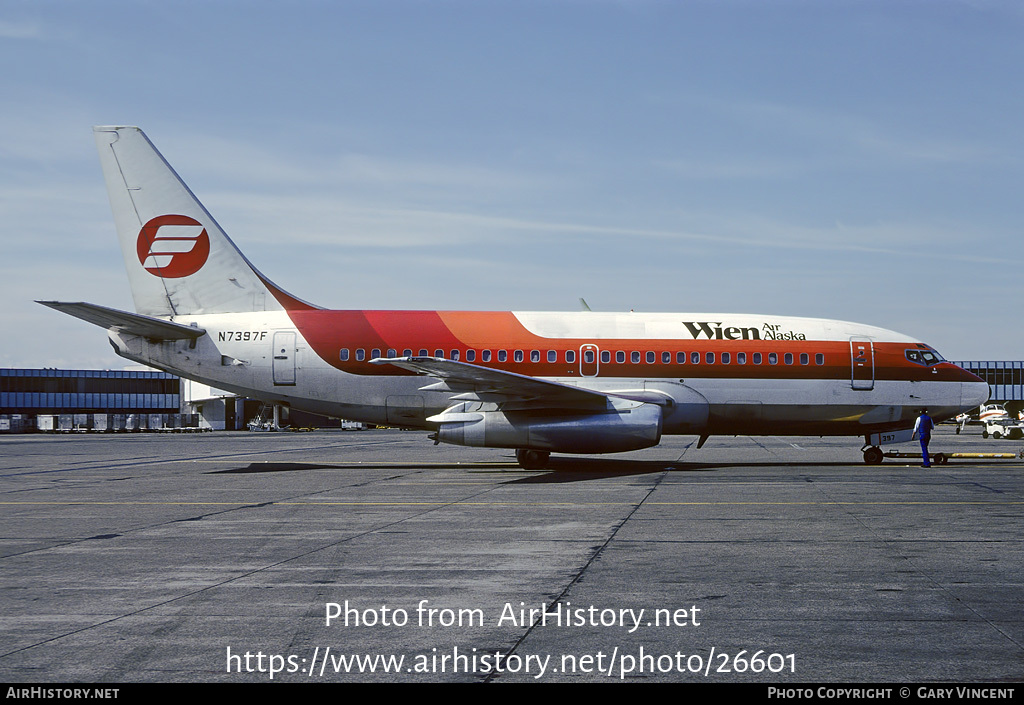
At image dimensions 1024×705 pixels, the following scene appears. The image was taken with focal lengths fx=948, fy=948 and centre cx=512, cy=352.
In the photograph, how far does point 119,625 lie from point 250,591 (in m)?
1.63

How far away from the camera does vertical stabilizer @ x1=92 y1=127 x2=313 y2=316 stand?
27859 mm

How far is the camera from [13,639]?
23.7 ft

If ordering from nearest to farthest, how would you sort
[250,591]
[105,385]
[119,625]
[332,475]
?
[119,625], [250,591], [332,475], [105,385]

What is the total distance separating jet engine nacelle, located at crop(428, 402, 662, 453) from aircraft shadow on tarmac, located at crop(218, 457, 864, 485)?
81 centimetres

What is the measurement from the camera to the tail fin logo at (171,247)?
2798cm

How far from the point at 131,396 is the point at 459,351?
11516 cm

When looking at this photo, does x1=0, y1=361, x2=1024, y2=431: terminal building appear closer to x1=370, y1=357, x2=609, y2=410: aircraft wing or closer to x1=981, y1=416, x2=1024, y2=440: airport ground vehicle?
x1=981, y1=416, x2=1024, y2=440: airport ground vehicle

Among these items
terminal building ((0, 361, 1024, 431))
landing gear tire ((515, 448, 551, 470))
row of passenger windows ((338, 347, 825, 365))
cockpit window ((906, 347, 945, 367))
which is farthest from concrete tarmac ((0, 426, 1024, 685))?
terminal building ((0, 361, 1024, 431))

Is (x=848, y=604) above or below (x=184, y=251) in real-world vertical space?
below

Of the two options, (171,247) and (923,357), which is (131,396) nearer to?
(171,247)

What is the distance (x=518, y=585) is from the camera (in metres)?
9.46

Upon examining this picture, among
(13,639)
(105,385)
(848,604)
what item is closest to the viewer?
(13,639)
